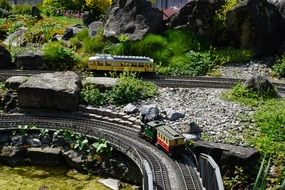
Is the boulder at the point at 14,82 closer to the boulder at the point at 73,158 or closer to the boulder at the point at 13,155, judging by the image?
the boulder at the point at 13,155

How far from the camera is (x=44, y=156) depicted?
21156 millimetres

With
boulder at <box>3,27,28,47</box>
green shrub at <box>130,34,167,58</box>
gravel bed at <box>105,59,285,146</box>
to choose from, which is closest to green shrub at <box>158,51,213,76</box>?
green shrub at <box>130,34,167,58</box>

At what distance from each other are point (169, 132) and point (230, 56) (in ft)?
43.4

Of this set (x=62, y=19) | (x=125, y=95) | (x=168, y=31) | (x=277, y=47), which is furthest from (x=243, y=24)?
(x=62, y=19)

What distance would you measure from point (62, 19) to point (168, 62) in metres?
15.4

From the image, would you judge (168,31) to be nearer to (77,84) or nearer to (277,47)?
(277,47)

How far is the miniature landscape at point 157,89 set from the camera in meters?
19.5

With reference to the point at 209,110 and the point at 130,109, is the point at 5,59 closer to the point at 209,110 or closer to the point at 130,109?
the point at 130,109

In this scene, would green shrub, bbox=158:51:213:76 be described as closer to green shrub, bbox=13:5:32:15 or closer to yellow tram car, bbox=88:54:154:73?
yellow tram car, bbox=88:54:154:73

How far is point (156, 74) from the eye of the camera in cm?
2855

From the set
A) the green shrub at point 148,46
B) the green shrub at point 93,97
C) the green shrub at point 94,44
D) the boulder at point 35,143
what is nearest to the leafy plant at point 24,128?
the boulder at point 35,143

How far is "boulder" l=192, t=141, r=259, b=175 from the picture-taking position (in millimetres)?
17875

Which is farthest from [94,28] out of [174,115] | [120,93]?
[174,115]

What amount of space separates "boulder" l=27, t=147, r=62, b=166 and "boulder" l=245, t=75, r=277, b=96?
10.1 metres
